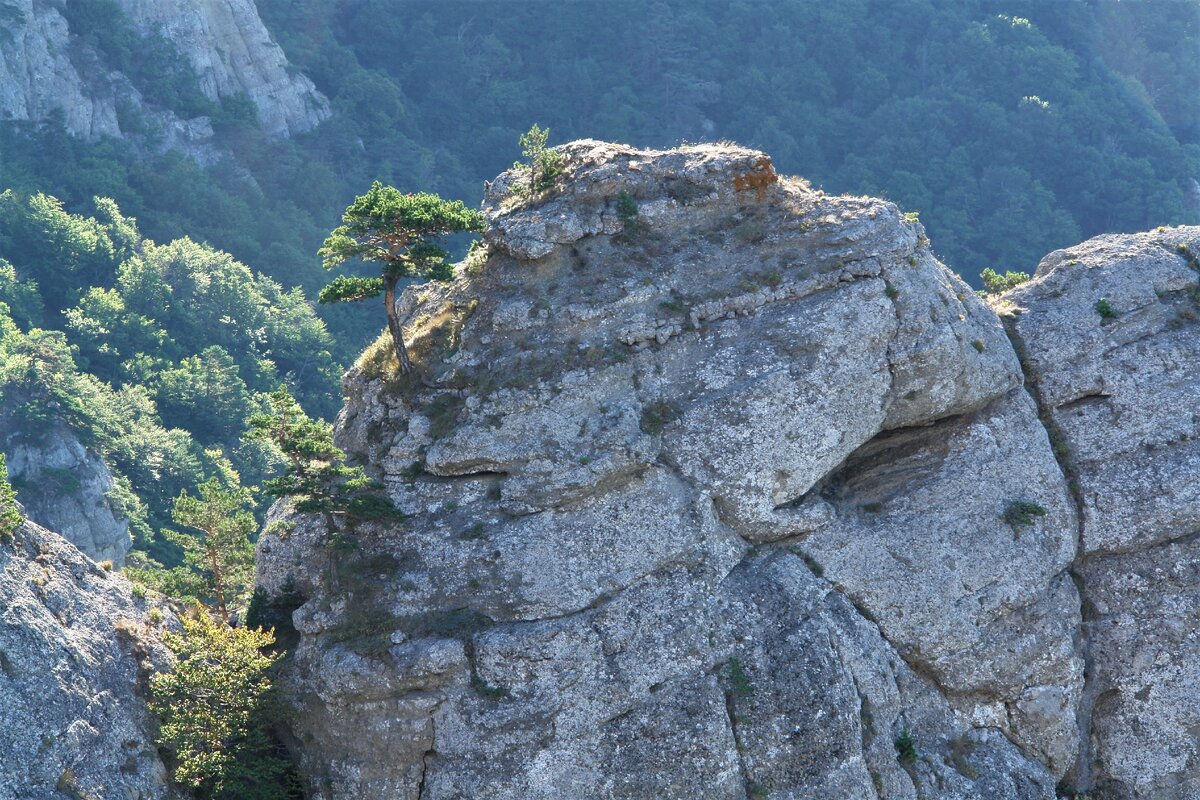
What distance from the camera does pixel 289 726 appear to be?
3262 centimetres

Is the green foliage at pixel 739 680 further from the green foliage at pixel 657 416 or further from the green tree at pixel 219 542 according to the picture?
the green tree at pixel 219 542

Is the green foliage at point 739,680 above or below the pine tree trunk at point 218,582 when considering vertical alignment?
below

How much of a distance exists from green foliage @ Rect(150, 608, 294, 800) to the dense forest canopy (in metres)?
42.2

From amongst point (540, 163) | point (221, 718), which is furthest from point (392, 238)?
point (221, 718)

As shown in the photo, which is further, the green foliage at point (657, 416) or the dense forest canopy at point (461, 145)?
the dense forest canopy at point (461, 145)

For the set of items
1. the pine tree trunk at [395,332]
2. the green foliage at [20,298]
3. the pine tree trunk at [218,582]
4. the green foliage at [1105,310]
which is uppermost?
the green foliage at [20,298]

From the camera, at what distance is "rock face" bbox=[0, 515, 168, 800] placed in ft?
93.0

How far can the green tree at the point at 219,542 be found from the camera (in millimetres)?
37312

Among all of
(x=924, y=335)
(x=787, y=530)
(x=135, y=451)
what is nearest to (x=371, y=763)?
(x=787, y=530)

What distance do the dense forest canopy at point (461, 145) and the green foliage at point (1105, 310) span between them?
47720mm

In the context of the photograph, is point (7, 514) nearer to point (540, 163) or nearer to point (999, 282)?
point (540, 163)

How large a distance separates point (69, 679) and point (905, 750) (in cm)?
1979

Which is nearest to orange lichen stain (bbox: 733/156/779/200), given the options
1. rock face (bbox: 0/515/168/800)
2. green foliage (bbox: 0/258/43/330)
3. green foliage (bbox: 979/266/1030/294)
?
green foliage (bbox: 979/266/1030/294)

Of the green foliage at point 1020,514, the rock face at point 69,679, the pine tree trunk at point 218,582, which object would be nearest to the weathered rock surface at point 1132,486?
the green foliage at point 1020,514
